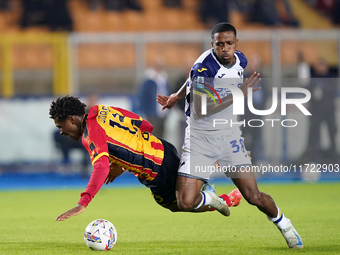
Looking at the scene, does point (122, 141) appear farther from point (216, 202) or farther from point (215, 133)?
point (216, 202)

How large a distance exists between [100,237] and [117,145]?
833 millimetres

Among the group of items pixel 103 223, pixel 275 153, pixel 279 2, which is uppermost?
pixel 279 2

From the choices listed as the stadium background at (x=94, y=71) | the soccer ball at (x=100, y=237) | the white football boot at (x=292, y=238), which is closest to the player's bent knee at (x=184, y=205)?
the soccer ball at (x=100, y=237)

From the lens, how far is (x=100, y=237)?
5223 mm

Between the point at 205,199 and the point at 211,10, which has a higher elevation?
the point at 211,10

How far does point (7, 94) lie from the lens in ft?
42.8

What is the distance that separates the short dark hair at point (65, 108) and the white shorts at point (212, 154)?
43.4 inches

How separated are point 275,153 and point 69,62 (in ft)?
16.5

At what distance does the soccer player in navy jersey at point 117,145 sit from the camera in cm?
490

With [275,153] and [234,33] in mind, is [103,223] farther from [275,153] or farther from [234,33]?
[275,153]

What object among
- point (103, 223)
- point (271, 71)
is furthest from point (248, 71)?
point (103, 223)

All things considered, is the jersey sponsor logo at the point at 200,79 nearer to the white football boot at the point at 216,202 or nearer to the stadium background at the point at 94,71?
the white football boot at the point at 216,202

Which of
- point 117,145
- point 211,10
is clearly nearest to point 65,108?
point 117,145

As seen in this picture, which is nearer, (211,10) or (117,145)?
(117,145)
